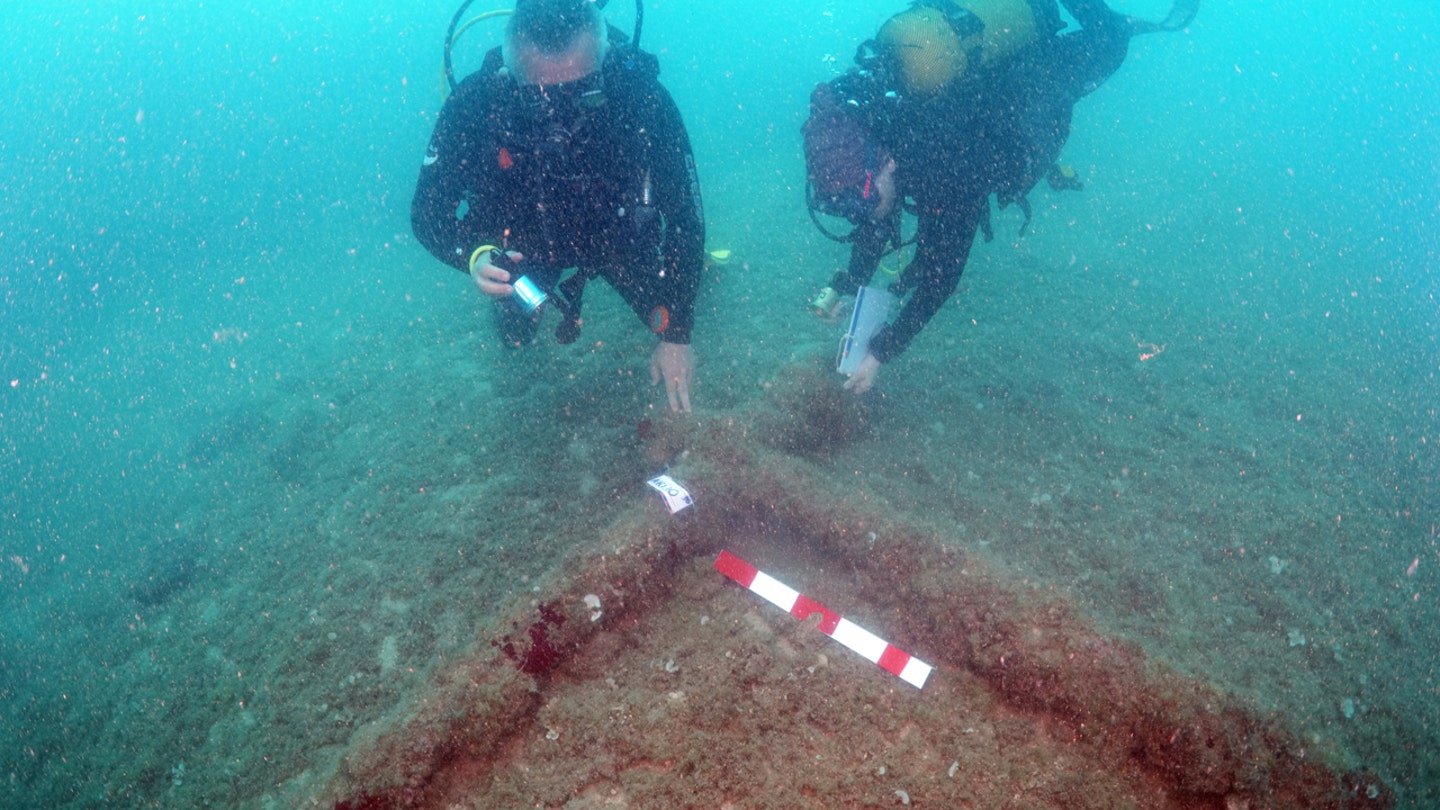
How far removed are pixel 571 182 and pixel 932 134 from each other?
2.31 meters

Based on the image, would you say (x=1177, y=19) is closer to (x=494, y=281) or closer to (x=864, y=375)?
(x=864, y=375)

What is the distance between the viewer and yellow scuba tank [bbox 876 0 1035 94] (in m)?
3.68

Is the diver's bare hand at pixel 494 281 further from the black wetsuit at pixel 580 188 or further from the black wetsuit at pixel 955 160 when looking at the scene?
the black wetsuit at pixel 955 160

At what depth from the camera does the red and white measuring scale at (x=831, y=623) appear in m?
2.22

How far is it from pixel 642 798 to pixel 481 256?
3.24 m

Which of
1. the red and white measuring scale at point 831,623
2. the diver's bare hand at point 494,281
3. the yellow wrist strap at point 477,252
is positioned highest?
the yellow wrist strap at point 477,252

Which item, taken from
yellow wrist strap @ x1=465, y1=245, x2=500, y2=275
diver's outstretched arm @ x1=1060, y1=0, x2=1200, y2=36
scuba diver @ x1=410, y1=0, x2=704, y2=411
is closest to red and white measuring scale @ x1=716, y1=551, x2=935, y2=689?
scuba diver @ x1=410, y1=0, x2=704, y2=411

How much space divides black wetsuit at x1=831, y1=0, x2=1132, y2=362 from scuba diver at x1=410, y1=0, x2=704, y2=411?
1.38m

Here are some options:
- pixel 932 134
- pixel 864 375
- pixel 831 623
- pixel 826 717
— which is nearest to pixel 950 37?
pixel 932 134

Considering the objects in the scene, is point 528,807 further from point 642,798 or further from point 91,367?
point 91,367

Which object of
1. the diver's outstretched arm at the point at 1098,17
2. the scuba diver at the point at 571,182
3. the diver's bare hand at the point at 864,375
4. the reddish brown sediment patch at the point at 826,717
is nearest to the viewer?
the reddish brown sediment patch at the point at 826,717

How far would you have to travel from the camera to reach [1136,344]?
6027 millimetres

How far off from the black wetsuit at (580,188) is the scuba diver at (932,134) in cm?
105

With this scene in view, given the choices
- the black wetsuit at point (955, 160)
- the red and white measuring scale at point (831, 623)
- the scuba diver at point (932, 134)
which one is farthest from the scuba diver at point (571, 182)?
the black wetsuit at point (955, 160)
